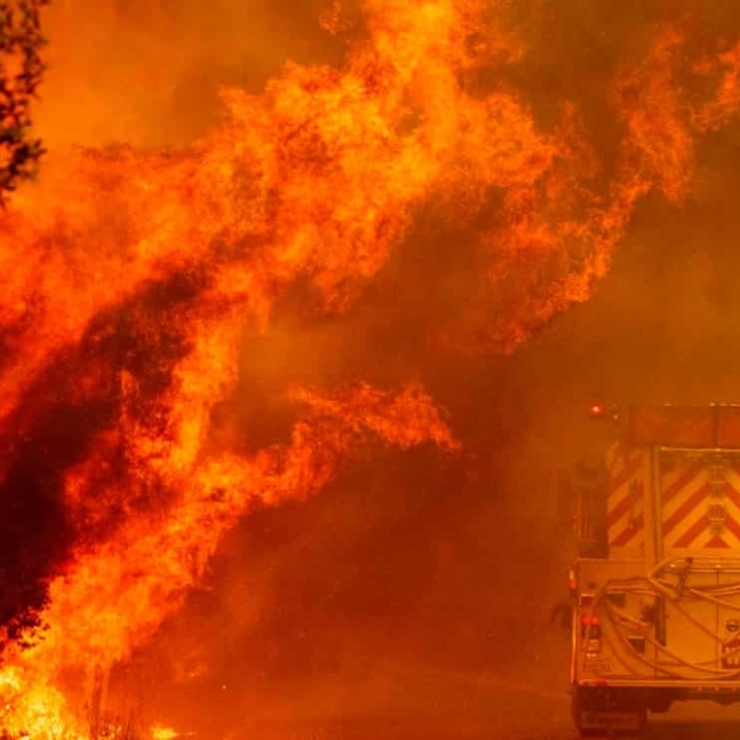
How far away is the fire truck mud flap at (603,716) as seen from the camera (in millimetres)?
11219

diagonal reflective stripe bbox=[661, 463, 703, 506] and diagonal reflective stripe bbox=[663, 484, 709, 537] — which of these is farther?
diagonal reflective stripe bbox=[661, 463, 703, 506]

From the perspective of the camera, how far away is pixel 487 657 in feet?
62.3

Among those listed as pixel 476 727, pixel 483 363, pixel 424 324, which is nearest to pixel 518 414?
pixel 483 363

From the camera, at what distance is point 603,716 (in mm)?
11266

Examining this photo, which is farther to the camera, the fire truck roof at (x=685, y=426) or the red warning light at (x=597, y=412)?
the red warning light at (x=597, y=412)

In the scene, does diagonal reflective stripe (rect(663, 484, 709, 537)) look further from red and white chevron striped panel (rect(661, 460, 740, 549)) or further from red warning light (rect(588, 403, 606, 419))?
red warning light (rect(588, 403, 606, 419))

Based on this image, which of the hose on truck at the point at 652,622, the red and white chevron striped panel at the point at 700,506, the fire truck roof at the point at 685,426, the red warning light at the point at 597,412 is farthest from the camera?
the red warning light at the point at 597,412

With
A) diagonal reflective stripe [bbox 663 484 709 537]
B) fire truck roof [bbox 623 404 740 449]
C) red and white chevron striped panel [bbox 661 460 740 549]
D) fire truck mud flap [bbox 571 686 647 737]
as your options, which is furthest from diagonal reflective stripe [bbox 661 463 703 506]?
fire truck mud flap [bbox 571 686 647 737]

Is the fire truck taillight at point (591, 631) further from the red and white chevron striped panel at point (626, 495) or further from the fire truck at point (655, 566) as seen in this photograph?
the red and white chevron striped panel at point (626, 495)

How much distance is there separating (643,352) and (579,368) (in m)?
0.96

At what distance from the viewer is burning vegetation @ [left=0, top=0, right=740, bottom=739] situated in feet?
36.9

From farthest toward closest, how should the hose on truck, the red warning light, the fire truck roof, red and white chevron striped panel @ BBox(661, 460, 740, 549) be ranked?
the red warning light, red and white chevron striped panel @ BBox(661, 460, 740, 549), the fire truck roof, the hose on truck

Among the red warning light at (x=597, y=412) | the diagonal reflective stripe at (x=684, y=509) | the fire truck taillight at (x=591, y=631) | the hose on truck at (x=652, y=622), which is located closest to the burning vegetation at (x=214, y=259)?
the red warning light at (x=597, y=412)

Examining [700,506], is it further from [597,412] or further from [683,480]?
[597,412]
